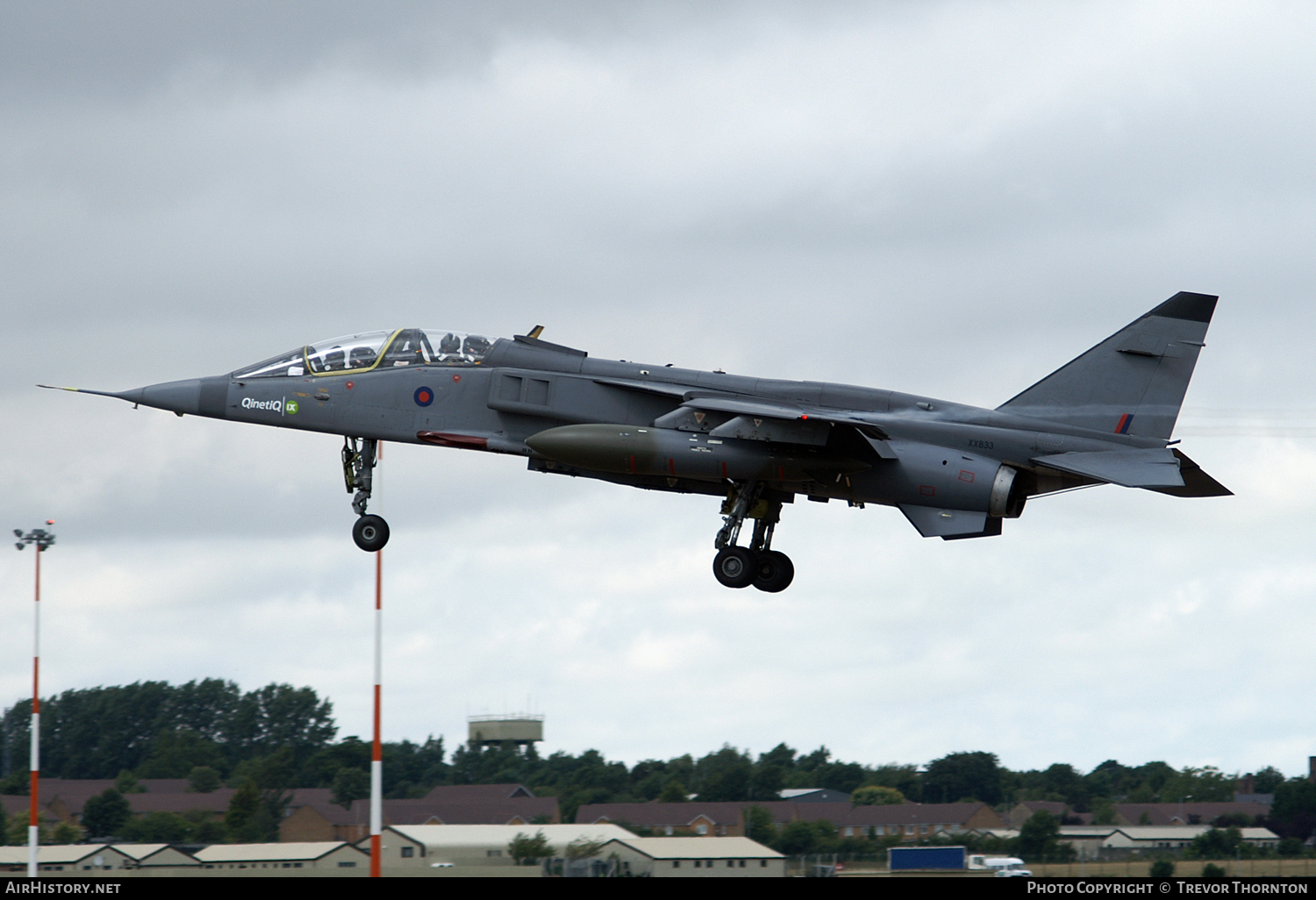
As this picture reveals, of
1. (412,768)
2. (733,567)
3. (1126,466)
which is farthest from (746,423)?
(412,768)

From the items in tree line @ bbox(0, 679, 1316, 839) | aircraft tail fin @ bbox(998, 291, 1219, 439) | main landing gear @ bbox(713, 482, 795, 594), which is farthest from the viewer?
tree line @ bbox(0, 679, 1316, 839)

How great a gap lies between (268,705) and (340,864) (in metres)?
42.4

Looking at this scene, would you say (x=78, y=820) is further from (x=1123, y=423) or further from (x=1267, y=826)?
(x=1123, y=423)

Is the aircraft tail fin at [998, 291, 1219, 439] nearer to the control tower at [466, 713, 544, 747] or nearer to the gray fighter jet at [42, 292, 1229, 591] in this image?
the gray fighter jet at [42, 292, 1229, 591]

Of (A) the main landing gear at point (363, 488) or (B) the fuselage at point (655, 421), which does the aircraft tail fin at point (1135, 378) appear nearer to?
(B) the fuselage at point (655, 421)


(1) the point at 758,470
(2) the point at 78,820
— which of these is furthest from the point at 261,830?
(1) the point at 758,470

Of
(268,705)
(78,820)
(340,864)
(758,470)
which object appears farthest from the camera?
(268,705)

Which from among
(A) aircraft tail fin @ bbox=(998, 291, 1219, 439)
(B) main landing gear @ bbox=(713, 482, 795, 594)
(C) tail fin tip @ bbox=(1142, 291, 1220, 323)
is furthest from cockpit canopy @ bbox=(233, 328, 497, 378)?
(C) tail fin tip @ bbox=(1142, 291, 1220, 323)

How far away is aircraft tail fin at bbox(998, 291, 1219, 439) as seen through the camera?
24.5 meters

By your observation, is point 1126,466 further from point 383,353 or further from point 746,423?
point 383,353

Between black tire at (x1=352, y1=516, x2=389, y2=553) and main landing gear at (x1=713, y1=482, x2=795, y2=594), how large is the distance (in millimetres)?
5409

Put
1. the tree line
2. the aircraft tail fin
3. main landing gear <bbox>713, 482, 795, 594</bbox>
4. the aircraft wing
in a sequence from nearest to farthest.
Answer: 1. the aircraft wing
2. the aircraft tail fin
3. main landing gear <bbox>713, 482, 795, 594</bbox>
4. the tree line

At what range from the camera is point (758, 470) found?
24172 millimetres

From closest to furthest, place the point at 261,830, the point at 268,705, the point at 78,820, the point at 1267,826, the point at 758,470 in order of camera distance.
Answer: the point at 758,470, the point at 1267,826, the point at 261,830, the point at 78,820, the point at 268,705
